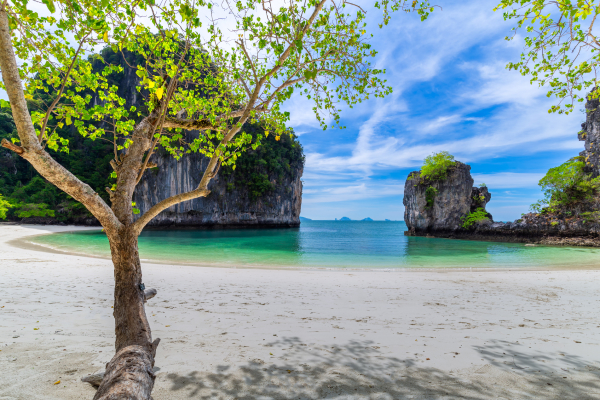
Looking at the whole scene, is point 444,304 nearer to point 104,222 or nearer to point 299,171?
point 104,222

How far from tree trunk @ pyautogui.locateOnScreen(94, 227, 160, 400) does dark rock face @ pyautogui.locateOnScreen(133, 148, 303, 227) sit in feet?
128

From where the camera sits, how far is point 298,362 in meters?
2.71

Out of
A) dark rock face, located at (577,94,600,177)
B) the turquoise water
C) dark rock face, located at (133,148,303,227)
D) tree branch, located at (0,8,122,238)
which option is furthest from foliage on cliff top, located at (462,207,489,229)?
tree branch, located at (0,8,122,238)

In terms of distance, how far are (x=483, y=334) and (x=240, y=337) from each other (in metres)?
3.11

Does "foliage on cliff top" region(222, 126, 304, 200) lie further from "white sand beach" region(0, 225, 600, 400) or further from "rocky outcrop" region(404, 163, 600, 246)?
"white sand beach" region(0, 225, 600, 400)

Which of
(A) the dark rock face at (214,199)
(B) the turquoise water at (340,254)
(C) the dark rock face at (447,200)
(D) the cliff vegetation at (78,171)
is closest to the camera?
(B) the turquoise water at (340,254)

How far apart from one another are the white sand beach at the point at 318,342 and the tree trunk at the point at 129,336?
0.38m

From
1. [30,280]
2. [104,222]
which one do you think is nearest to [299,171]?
[30,280]

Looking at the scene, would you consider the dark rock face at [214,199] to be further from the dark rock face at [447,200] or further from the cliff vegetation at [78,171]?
the dark rock face at [447,200]

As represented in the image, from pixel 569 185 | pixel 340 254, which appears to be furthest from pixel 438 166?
pixel 340 254

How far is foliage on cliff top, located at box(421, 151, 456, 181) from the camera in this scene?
32.5 meters

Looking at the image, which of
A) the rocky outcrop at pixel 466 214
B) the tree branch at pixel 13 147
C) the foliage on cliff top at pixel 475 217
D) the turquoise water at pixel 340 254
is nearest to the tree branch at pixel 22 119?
the tree branch at pixel 13 147

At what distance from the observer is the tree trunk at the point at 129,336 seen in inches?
63.8

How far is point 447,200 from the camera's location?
32.6 metres
